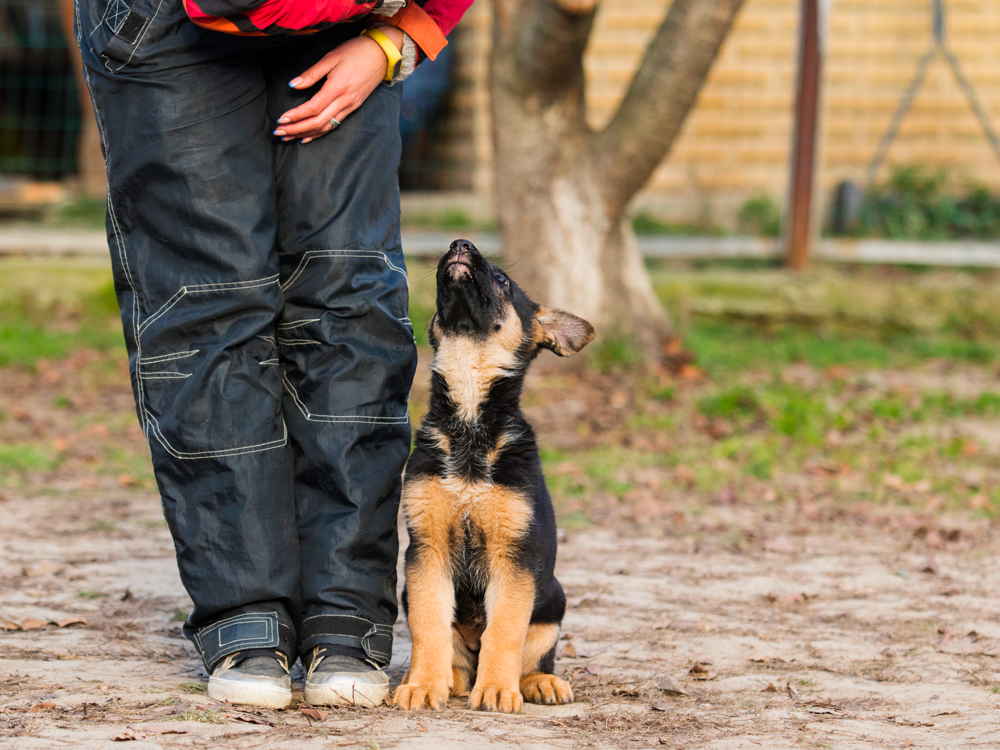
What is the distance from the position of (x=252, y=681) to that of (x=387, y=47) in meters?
1.73

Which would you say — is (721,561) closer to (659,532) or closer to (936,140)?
(659,532)

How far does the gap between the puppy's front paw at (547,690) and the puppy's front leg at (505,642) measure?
85 mm

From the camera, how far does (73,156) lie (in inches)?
490

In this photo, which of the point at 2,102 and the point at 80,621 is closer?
the point at 80,621

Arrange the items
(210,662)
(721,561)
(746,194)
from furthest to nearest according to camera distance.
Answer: (746,194) → (721,561) → (210,662)

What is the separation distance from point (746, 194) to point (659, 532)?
7301 mm

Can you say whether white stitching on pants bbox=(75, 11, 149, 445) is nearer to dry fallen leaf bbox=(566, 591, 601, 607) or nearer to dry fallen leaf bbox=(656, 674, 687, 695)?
dry fallen leaf bbox=(656, 674, 687, 695)

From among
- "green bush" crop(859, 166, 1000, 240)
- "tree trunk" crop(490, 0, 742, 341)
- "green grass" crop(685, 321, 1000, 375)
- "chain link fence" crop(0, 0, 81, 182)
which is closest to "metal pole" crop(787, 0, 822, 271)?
"green grass" crop(685, 321, 1000, 375)

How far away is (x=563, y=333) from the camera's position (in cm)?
348

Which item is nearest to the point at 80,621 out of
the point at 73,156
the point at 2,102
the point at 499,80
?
the point at 499,80

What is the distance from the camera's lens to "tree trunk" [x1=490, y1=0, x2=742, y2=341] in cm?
695

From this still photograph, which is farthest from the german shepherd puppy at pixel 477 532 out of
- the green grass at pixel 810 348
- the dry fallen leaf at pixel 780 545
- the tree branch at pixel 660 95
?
the green grass at pixel 810 348

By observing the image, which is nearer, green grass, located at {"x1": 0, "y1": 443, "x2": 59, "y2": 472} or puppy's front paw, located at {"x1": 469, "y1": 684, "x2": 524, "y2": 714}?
puppy's front paw, located at {"x1": 469, "y1": 684, "x2": 524, "y2": 714}

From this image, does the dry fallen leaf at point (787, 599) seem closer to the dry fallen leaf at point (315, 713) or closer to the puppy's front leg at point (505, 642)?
the puppy's front leg at point (505, 642)
